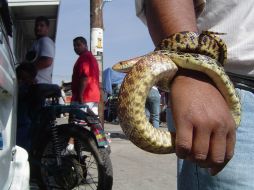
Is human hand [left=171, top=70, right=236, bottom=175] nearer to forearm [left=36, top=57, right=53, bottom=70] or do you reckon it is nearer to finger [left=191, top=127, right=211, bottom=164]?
Answer: finger [left=191, top=127, right=211, bottom=164]

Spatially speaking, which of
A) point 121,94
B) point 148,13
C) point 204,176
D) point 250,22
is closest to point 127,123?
point 121,94

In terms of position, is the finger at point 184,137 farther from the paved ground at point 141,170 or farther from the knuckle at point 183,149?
the paved ground at point 141,170

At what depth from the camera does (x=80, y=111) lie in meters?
4.89

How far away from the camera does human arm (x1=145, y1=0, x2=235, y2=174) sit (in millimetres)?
1221

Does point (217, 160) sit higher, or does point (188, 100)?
point (188, 100)

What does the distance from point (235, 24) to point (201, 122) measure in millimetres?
601

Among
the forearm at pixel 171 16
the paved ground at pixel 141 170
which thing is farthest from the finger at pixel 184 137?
the paved ground at pixel 141 170

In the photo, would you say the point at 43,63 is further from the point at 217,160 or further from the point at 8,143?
the point at 217,160

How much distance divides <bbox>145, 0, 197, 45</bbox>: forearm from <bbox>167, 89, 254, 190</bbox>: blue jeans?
420 mm

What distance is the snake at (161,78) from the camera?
1.30 m

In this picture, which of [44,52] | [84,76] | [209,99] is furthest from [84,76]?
[209,99]

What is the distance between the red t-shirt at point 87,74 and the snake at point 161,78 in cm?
592

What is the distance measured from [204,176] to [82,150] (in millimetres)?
3202

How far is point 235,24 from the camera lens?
5.56 feet
